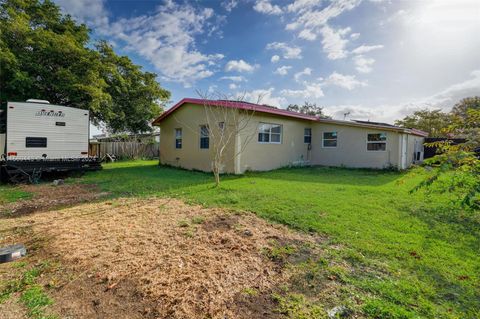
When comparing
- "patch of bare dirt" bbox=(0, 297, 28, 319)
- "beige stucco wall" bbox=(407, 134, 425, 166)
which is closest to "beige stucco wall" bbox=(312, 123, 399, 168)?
"beige stucco wall" bbox=(407, 134, 425, 166)

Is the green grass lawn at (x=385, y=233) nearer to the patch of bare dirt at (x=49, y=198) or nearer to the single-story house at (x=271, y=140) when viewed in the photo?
the patch of bare dirt at (x=49, y=198)

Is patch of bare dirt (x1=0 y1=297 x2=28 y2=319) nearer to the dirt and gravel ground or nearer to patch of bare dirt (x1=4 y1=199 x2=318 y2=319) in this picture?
the dirt and gravel ground

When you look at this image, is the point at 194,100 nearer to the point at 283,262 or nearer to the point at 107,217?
the point at 107,217

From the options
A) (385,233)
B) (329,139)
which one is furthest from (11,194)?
(329,139)

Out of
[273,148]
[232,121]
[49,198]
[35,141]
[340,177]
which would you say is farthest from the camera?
[273,148]

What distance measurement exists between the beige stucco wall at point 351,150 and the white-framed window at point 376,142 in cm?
15

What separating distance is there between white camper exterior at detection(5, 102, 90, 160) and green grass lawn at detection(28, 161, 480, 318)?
Answer: 3458 mm

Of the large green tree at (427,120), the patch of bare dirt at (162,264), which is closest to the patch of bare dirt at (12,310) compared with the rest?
the patch of bare dirt at (162,264)

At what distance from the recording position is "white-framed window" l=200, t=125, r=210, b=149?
37.7 feet

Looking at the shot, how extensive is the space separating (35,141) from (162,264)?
9.15 meters

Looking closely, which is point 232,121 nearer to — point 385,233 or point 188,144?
point 188,144

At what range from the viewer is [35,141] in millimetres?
8773

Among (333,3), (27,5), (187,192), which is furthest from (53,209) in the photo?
(27,5)

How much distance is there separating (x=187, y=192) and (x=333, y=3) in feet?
27.8
